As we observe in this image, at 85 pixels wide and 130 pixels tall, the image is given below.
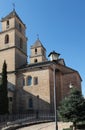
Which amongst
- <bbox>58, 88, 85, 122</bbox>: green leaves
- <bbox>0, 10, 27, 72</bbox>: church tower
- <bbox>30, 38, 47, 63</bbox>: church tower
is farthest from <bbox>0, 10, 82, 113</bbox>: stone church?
<bbox>58, 88, 85, 122</bbox>: green leaves

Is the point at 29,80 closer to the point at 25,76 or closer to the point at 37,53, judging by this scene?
the point at 25,76

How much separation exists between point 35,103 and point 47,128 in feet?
51.0

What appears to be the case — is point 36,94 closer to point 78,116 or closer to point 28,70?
point 28,70

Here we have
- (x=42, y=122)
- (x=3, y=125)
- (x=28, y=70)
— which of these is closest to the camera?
(x=3, y=125)

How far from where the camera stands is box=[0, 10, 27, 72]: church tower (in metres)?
42.7

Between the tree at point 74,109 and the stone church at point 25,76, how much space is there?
1404 centimetres

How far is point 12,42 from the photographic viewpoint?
143ft

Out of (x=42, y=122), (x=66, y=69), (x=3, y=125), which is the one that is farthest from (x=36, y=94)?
(x=3, y=125)

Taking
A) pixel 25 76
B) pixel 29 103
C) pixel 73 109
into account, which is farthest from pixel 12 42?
pixel 73 109

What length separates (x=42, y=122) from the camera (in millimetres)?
27609

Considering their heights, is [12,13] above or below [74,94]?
above

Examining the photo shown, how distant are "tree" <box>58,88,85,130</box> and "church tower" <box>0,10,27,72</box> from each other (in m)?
22.1

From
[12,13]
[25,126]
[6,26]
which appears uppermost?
[12,13]

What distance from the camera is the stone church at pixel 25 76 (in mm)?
38094
